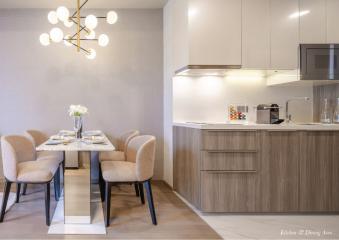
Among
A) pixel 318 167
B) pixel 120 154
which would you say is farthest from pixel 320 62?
pixel 120 154

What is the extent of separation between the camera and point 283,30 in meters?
3.36

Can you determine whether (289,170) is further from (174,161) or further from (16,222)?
(16,222)

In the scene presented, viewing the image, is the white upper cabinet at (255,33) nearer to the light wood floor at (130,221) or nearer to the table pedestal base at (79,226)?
the light wood floor at (130,221)

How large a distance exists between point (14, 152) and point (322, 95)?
11.7 feet

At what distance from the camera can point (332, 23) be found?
338 cm

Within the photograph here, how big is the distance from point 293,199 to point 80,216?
2.07 metres

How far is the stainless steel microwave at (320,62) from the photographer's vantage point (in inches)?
129

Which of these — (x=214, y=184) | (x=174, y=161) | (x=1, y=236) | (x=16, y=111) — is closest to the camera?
(x=1, y=236)

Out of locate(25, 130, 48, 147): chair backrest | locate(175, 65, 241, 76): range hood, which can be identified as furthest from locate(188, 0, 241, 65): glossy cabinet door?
locate(25, 130, 48, 147): chair backrest

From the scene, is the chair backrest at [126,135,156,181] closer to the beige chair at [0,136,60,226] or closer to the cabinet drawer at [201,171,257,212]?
the cabinet drawer at [201,171,257,212]

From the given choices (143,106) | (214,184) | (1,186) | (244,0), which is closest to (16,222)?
(1,186)

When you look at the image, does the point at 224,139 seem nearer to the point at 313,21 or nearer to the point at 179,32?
the point at 179,32

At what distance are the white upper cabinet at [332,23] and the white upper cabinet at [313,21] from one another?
0.15ft

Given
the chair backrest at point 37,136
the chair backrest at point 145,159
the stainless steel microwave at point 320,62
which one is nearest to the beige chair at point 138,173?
the chair backrest at point 145,159
